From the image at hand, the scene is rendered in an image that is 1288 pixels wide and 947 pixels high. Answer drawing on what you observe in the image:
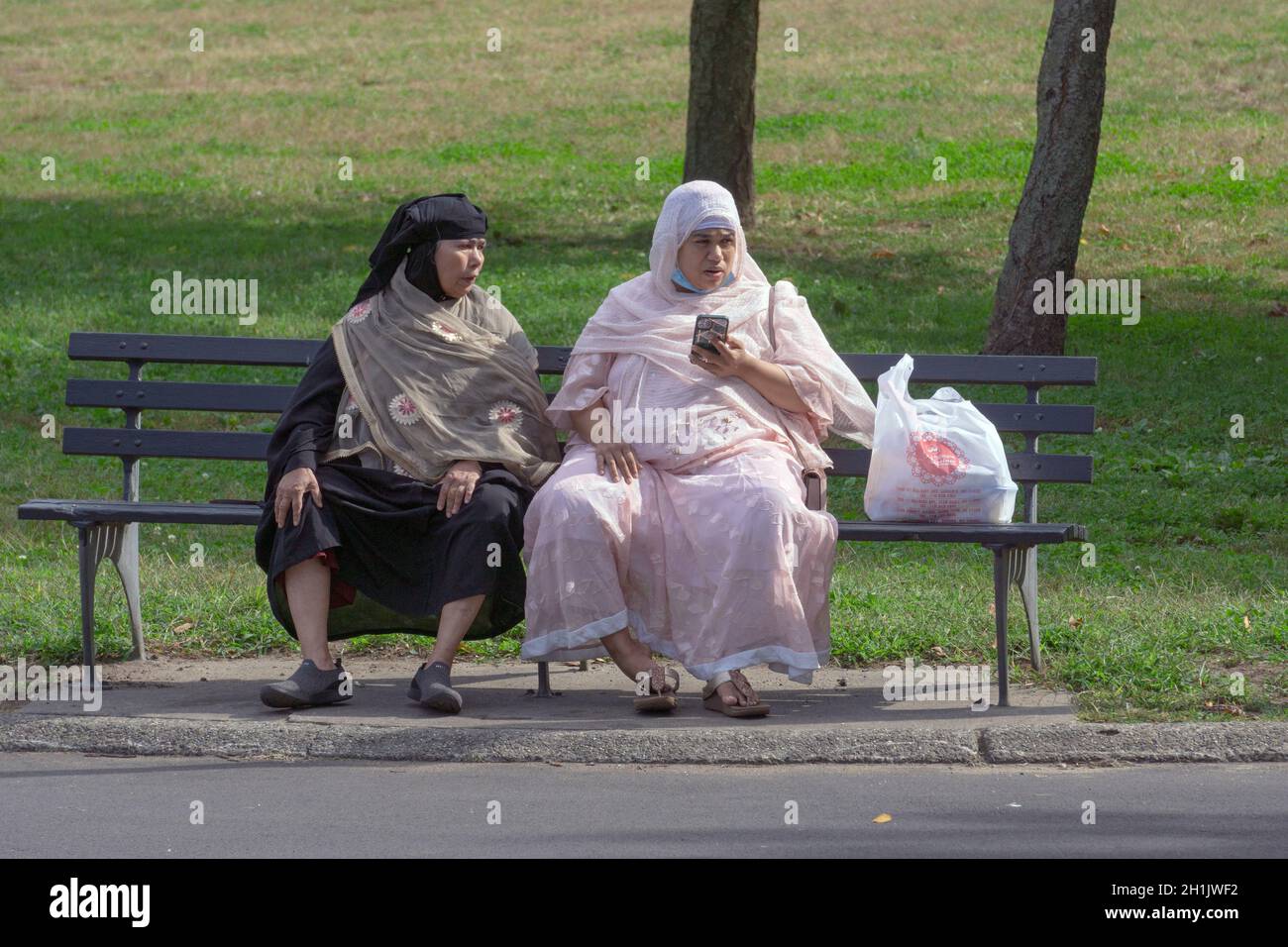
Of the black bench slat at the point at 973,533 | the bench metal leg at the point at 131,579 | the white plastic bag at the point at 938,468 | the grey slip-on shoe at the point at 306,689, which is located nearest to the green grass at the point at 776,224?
the bench metal leg at the point at 131,579

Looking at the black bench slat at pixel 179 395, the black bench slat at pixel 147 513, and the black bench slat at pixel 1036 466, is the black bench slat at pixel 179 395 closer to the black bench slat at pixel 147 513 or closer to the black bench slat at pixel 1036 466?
the black bench slat at pixel 147 513

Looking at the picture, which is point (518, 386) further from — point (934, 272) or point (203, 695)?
point (934, 272)

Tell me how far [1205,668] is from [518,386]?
7.80ft

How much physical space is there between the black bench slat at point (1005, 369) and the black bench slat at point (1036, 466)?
0.25 meters

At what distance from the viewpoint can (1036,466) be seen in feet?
18.6

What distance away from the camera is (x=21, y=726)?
509 centimetres

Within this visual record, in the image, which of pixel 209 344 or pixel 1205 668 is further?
A: pixel 209 344

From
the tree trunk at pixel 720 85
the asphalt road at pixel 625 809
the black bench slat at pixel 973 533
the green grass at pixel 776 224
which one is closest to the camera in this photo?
the asphalt road at pixel 625 809

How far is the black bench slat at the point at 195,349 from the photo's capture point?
600cm

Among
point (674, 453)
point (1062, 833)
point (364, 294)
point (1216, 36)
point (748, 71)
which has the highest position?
point (1216, 36)

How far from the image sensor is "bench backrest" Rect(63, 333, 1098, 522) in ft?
18.7

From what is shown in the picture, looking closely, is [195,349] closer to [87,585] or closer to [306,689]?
[87,585]

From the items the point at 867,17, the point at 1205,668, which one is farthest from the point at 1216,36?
the point at 1205,668

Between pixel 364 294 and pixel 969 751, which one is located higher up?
pixel 364 294
